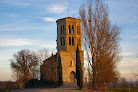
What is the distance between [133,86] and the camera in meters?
27.7

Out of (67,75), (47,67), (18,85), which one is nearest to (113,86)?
(67,75)

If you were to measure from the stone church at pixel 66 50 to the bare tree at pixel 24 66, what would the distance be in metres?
3.09

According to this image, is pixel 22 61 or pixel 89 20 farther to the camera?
pixel 22 61

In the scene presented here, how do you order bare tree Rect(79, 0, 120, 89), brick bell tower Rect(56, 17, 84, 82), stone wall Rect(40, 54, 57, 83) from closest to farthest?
bare tree Rect(79, 0, 120, 89), brick bell tower Rect(56, 17, 84, 82), stone wall Rect(40, 54, 57, 83)

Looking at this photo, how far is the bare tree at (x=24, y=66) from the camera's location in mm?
43347

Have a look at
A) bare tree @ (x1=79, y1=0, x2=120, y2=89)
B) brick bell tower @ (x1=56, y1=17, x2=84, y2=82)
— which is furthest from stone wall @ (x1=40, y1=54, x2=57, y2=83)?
bare tree @ (x1=79, y1=0, x2=120, y2=89)

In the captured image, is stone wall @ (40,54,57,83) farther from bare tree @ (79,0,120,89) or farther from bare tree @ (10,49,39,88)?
bare tree @ (79,0,120,89)

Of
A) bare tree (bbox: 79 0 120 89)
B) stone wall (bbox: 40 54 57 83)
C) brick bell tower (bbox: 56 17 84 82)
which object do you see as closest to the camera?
bare tree (bbox: 79 0 120 89)

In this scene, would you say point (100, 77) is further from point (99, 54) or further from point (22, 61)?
point (22, 61)

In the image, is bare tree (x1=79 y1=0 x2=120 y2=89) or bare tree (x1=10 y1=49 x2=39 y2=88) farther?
bare tree (x1=10 y1=49 x2=39 y2=88)

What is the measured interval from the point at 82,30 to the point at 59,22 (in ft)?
53.3

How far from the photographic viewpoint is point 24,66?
44.2 metres

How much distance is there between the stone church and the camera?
4097cm

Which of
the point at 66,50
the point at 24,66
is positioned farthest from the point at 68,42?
the point at 24,66
